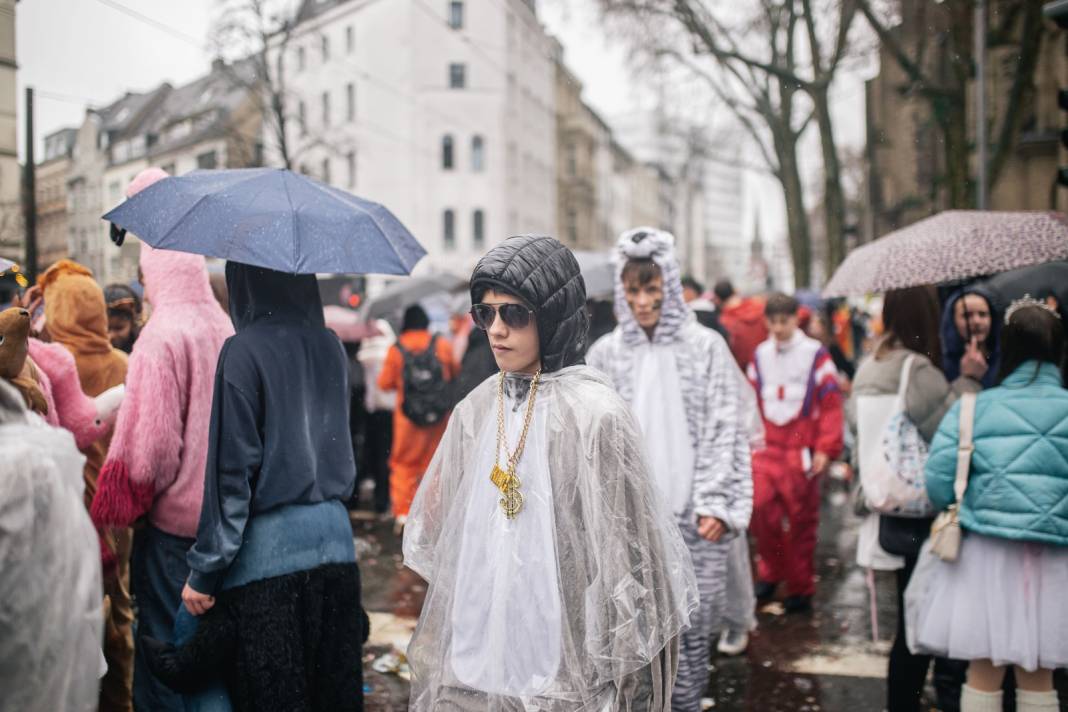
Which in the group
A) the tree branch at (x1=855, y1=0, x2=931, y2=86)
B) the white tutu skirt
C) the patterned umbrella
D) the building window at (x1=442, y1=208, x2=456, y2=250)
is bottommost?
the white tutu skirt

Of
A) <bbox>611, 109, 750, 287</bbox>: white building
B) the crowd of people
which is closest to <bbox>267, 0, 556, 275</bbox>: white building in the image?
<bbox>611, 109, 750, 287</bbox>: white building

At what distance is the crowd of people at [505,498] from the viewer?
2.60 m

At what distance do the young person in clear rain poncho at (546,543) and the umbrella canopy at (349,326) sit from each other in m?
8.78

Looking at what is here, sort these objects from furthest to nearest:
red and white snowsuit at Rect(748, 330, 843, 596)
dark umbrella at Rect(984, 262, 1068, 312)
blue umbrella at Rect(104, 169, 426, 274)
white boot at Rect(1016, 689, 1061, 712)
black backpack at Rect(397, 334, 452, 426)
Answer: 1. black backpack at Rect(397, 334, 452, 426)
2. red and white snowsuit at Rect(748, 330, 843, 596)
3. dark umbrella at Rect(984, 262, 1068, 312)
4. white boot at Rect(1016, 689, 1061, 712)
5. blue umbrella at Rect(104, 169, 426, 274)

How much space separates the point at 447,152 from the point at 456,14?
6.18 metres

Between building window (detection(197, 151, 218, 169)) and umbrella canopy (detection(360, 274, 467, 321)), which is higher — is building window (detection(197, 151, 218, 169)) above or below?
above

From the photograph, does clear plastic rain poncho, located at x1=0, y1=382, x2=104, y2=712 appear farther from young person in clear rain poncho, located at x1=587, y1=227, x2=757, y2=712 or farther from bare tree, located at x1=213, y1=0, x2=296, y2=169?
bare tree, located at x1=213, y1=0, x2=296, y2=169

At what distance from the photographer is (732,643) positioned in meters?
5.97

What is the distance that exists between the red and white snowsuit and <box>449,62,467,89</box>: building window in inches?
1547

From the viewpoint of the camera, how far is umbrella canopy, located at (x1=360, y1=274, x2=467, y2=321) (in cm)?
1205

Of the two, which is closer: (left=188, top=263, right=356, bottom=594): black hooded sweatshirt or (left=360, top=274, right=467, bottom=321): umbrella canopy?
(left=188, top=263, right=356, bottom=594): black hooded sweatshirt

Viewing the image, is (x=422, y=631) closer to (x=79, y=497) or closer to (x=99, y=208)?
(x=79, y=497)

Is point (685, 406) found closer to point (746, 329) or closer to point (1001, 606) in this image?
point (1001, 606)

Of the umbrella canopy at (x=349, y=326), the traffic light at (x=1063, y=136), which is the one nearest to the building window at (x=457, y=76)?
the umbrella canopy at (x=349, y=326)
